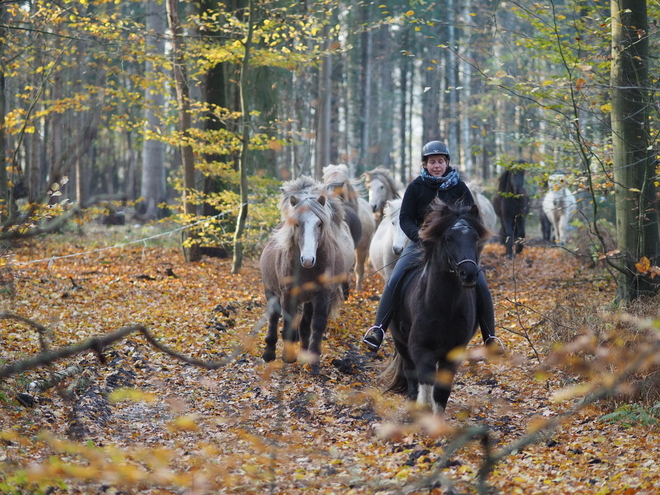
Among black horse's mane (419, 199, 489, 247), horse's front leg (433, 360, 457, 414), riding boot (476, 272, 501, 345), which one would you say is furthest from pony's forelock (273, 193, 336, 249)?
horse's front leg (433, 360, 457, 414)

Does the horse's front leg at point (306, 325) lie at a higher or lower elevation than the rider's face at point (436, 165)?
lower

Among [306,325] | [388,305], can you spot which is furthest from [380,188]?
[388,305]

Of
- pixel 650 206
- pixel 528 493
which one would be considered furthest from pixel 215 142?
pixel 528 493

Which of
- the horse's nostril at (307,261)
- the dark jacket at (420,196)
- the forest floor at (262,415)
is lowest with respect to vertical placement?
the forest floor at (262,415)

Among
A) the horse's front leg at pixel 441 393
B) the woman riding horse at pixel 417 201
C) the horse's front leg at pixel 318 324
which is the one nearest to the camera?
the horse's front leg at pixel 441 393

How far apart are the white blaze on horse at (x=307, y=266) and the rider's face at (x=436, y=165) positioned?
5.30 feet

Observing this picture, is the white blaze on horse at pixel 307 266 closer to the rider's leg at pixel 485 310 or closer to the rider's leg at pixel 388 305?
the rider's leg at pixel 388 305

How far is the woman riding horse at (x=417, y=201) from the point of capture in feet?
21.9

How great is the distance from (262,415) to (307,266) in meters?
1.76

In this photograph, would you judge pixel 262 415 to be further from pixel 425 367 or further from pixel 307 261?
pixel 425 367

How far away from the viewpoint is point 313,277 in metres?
8.43

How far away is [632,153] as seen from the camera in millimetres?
8695

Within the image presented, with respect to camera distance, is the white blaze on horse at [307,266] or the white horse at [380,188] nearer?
the white blaze on horse at [307,266]

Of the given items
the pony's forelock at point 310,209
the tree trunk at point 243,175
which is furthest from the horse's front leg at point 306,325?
the tree trunk at point 243,175
